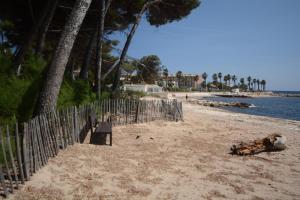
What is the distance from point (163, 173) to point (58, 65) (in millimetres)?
3696

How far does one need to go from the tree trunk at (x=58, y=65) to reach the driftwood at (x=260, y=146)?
17.0 feet

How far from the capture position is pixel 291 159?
7.90 m

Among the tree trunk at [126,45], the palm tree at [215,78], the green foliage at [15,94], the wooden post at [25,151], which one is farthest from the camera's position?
the palm tree at [215,78]

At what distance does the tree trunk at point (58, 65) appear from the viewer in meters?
7.04

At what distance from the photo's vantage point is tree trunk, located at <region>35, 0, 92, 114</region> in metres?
7.04

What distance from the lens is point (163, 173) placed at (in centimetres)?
616

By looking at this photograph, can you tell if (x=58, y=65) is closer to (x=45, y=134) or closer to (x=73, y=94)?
(x=45, y=134)

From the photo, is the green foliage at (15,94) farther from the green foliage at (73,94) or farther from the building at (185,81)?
the building at (185,81)

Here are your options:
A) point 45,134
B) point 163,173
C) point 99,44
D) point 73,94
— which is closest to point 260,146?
point 163,173

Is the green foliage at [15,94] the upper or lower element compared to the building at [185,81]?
lower

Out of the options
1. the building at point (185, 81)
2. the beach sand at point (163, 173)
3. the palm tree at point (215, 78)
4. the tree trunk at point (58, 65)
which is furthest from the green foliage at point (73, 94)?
the palm tree at point (215, 78)

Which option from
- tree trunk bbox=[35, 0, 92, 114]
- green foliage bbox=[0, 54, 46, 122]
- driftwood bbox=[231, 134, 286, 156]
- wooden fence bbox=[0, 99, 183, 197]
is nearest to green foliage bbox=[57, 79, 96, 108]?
wooden fence bbox=[0, 99, 183, 197]

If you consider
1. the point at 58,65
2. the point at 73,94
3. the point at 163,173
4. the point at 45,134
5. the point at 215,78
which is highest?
the point at 215,78

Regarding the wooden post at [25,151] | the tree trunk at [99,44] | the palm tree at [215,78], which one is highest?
the palm tree at [215,78]
